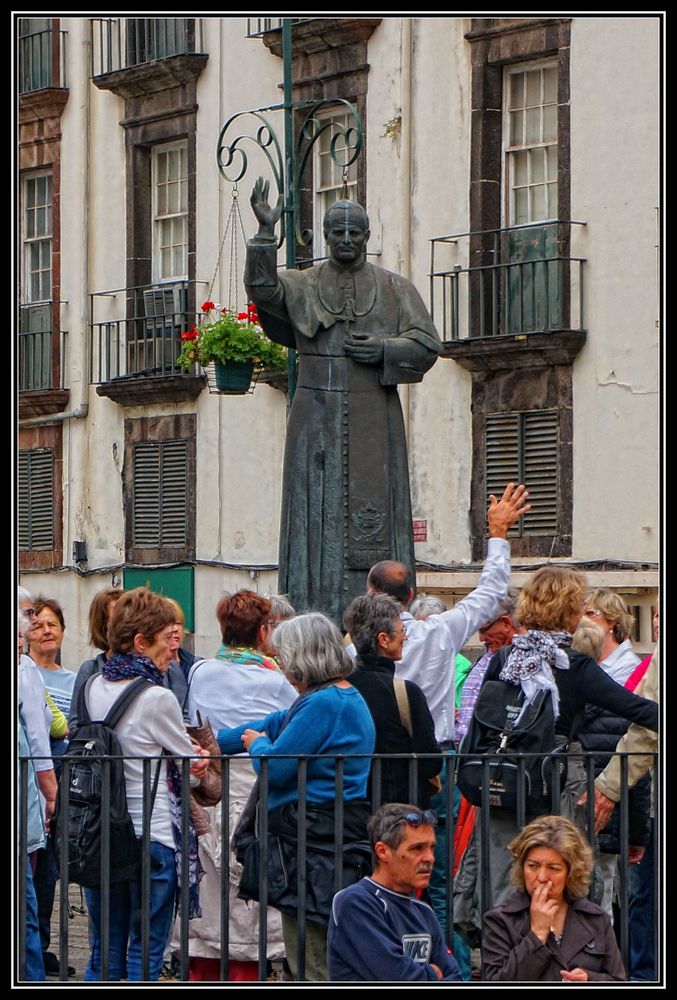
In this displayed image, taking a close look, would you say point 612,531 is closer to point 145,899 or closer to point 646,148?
point 646,148

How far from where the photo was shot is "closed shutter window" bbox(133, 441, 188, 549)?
2806 cm

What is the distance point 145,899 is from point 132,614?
1098mm

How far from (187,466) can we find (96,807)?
2065 centimetres

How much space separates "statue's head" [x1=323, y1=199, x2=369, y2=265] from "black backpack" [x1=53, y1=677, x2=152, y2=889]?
11.1ft

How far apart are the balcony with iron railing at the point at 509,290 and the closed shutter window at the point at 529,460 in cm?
80

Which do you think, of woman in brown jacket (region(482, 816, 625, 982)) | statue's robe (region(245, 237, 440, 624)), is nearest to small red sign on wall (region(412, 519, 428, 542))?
statue's robe (region(245, 237, 440, 624))

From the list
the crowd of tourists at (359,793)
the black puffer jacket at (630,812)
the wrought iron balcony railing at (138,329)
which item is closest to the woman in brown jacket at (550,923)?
the crowd of tourists at (359,793)

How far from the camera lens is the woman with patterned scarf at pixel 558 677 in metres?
7.66

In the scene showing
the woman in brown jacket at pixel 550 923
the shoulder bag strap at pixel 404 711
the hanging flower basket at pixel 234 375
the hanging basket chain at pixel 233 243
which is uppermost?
the hanging basket chain at pixel 233 243

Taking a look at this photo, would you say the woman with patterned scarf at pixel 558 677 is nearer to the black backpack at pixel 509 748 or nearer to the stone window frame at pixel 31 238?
the black backpack at pixel 509 748

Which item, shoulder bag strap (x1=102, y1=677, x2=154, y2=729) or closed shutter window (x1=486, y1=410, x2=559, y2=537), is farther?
closed shutter window (x1=486, y1=410, x2=559, y2=537)

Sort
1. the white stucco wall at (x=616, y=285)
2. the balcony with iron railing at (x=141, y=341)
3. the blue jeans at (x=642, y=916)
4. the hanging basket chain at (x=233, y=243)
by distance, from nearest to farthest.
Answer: the blue jeans at (x=642, y=916) < the white stucco wall at (x=616, y=285) < the hanging basket chain at (x=233, y=243) < the balcony with iron railing at (x=141, y=341)

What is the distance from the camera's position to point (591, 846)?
7.32 metres

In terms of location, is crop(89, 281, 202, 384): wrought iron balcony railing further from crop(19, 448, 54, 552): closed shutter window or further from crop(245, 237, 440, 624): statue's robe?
crop(245, 237, 440, 624): statue's robe
